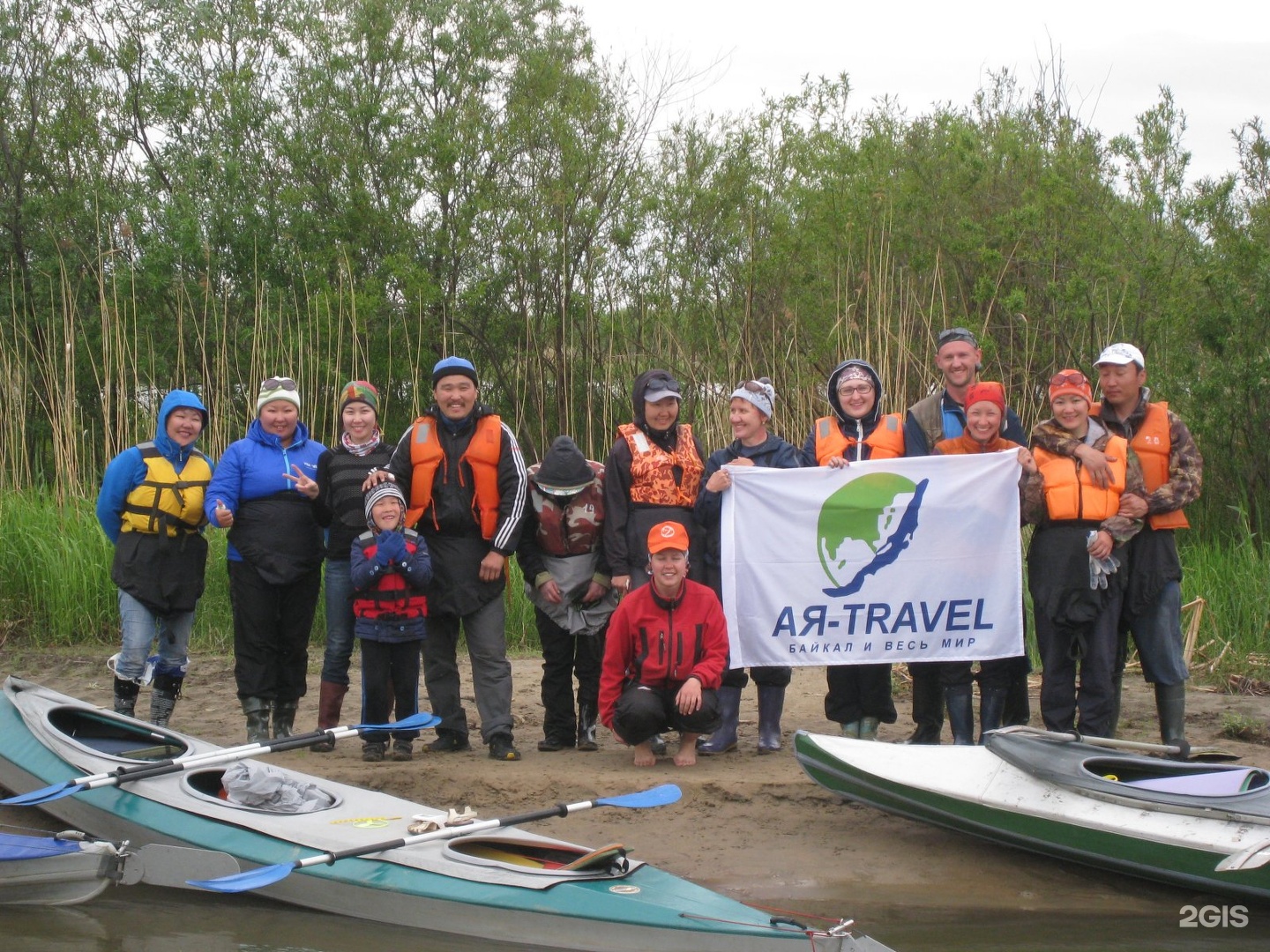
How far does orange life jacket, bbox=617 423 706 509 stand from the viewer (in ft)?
18.8

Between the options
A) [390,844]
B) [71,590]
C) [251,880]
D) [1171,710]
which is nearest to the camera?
[251,880]

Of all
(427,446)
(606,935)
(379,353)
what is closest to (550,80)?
(379,353)

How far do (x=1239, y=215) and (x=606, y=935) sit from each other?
9.42 metres

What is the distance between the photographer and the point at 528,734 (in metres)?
6.59

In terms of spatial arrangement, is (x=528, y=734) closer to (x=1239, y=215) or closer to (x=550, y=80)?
(x=1239, y=215)

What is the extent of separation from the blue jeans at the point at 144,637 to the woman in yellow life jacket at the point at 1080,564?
3.95m

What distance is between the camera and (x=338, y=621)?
6.02 m

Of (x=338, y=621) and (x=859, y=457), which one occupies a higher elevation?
(x=859, y=457)

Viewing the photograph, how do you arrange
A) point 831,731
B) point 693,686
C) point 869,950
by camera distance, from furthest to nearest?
point 831,731 < point 693,686 < point 869,950

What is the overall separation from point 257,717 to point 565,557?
1661 mm

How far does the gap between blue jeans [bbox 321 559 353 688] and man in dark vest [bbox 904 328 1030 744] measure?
2.67m

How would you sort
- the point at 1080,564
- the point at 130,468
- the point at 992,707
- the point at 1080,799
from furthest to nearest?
the point at 130,468 < the point at 992,707 < the point at 1080,564 < the point at 1080,799

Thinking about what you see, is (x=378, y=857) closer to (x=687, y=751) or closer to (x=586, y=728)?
(x=687, y=751)

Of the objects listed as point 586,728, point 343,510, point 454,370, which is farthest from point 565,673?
point 454,370
